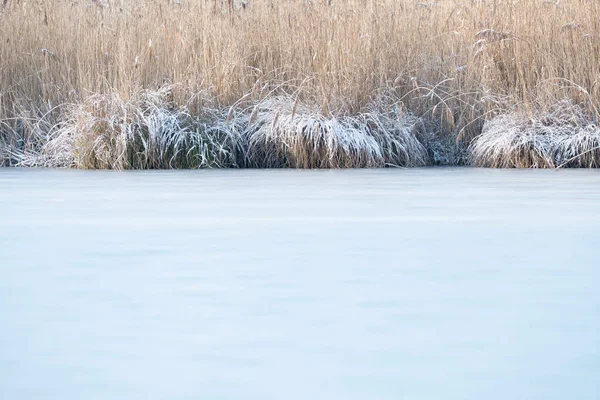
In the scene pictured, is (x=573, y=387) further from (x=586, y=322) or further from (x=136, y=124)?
(x=136, y=124)

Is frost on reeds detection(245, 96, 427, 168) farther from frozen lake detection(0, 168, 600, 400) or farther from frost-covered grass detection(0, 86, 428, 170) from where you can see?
frozen lake detection(0, 168, 600, 400)

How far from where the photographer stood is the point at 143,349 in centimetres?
143

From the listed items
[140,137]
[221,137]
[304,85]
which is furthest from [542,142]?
[140,137]

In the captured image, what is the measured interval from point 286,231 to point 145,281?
2.48ft

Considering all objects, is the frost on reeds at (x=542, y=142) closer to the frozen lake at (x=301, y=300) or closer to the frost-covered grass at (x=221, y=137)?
the frost-covered grass at (x=221, y=137)

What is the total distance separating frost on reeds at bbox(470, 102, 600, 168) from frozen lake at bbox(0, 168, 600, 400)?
5.53 ft

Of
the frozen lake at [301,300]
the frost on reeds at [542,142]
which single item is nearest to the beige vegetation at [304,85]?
the frost on reeds at [542,142]

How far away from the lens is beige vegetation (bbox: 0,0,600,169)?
5102 millimetres

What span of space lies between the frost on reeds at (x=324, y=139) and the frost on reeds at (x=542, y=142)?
39 cm

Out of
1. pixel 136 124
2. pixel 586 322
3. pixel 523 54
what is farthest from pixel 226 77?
pixel 586 322

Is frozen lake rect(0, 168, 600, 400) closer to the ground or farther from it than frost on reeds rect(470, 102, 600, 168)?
closer to the ground

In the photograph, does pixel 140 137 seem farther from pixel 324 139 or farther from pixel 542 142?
pixel 542 142

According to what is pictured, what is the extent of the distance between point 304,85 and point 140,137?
0.91 metres

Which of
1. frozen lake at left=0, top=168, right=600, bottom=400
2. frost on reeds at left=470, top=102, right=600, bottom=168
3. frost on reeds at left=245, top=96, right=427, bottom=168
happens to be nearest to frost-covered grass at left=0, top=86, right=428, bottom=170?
frost on reeds at left=245, top=96, right=427, bottom=168
